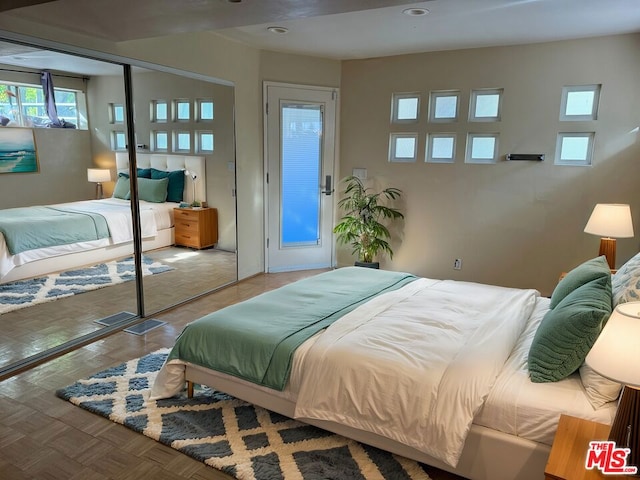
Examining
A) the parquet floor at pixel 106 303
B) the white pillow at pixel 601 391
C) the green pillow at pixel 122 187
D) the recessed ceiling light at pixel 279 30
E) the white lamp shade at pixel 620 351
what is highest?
the recessed ceiling light at pixel 279 30

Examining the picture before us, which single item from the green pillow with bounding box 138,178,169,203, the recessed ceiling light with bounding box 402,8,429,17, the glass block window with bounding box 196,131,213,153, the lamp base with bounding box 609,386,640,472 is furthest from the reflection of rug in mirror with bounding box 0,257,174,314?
the lamp base with bounding box 609,386,640,472

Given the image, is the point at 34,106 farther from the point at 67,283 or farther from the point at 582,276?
the point at 582,276

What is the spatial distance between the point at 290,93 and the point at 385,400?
12.9ft

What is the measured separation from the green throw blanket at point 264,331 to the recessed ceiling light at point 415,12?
210 centimetres

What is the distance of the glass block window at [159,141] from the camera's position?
377 centimetres

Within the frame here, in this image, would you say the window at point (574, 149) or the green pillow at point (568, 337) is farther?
the window at point (574, 149)

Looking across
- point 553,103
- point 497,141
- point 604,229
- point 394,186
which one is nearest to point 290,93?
point 394,186

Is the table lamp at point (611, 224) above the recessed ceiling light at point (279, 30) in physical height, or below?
below

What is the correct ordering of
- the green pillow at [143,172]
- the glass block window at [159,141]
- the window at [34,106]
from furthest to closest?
the glass block window at [159,141] → the green pillow at [143,172] → the window at [34,106]

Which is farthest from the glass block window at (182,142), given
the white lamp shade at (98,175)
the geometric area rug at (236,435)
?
the geometric area rug at (236,435)

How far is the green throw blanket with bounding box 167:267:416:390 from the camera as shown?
2.23m

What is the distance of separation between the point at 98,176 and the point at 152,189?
0.52 m

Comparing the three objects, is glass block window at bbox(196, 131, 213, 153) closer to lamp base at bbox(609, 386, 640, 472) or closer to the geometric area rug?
the geometric area rug

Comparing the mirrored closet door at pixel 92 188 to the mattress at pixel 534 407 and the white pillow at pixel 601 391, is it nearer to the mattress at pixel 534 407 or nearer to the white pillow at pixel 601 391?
the mattress at pixel 534 407
